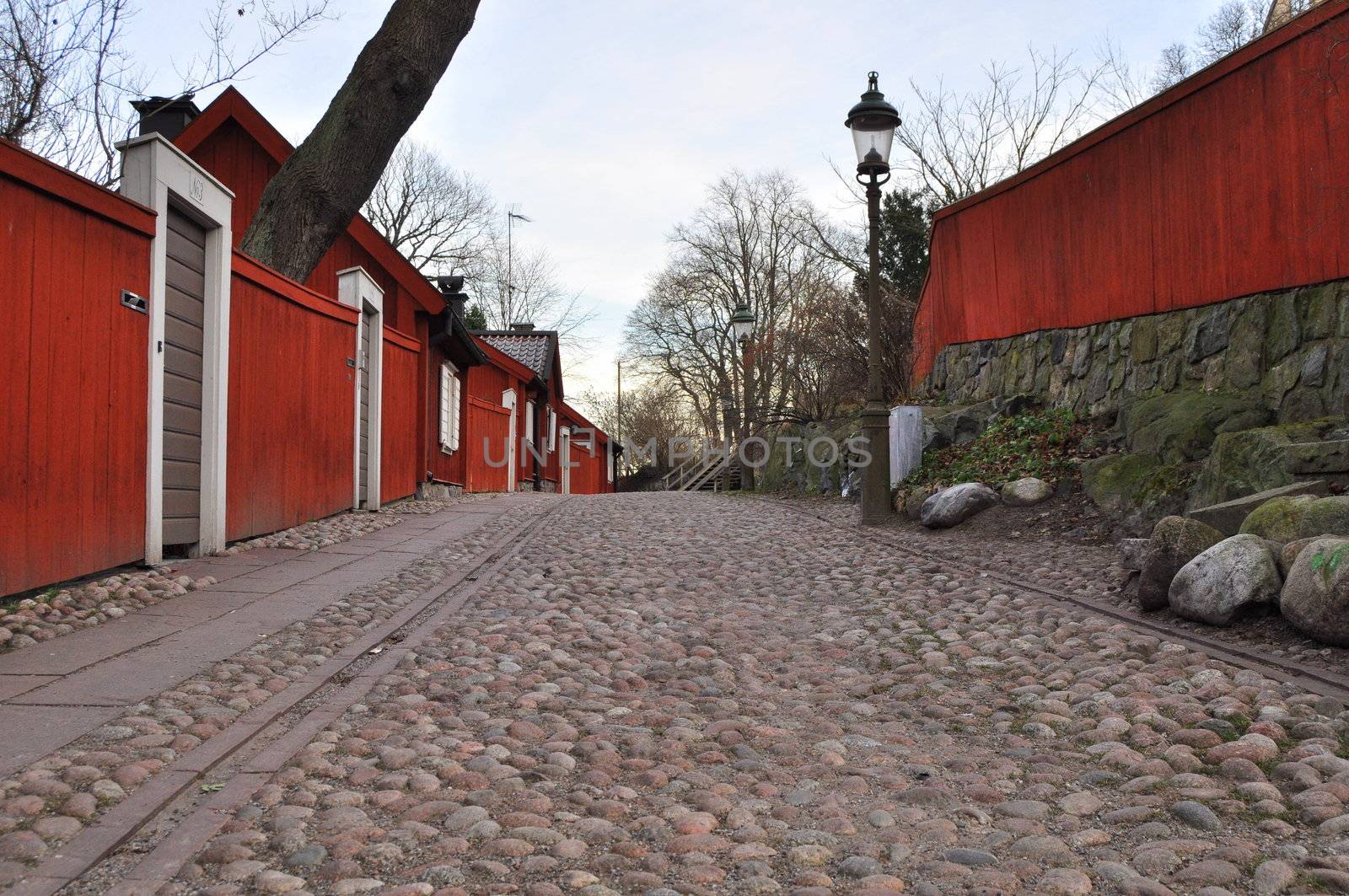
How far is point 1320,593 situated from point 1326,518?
88 centimetres

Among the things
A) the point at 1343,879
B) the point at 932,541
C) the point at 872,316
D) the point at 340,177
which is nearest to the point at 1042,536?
the point at 932,541

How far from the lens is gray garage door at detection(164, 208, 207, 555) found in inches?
256

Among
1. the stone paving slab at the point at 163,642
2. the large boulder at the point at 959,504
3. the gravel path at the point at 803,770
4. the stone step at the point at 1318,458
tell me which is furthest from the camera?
the large boulder at the point at 959,504

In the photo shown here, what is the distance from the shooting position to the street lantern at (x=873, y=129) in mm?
10180

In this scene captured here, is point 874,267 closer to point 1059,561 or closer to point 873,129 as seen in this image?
point 873,129

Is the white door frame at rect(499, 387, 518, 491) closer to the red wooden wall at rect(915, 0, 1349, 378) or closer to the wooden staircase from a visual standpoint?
the wooden staircase

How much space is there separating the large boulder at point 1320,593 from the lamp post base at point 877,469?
576 centimetres

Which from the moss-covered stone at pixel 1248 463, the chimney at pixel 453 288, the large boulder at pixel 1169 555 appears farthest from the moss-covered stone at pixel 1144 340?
the chimney at pixel 453 288

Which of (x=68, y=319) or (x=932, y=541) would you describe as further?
(x=932, y=541)

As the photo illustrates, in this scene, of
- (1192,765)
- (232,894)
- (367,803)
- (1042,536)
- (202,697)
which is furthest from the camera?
(1042,536)

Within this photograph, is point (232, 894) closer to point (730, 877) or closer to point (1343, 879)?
point (730, 877)

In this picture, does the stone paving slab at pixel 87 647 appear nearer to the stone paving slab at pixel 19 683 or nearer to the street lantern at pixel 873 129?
the stone paving slab at pixel 19 683

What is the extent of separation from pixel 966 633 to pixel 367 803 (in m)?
3.37

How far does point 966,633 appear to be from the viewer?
5.27 metres
